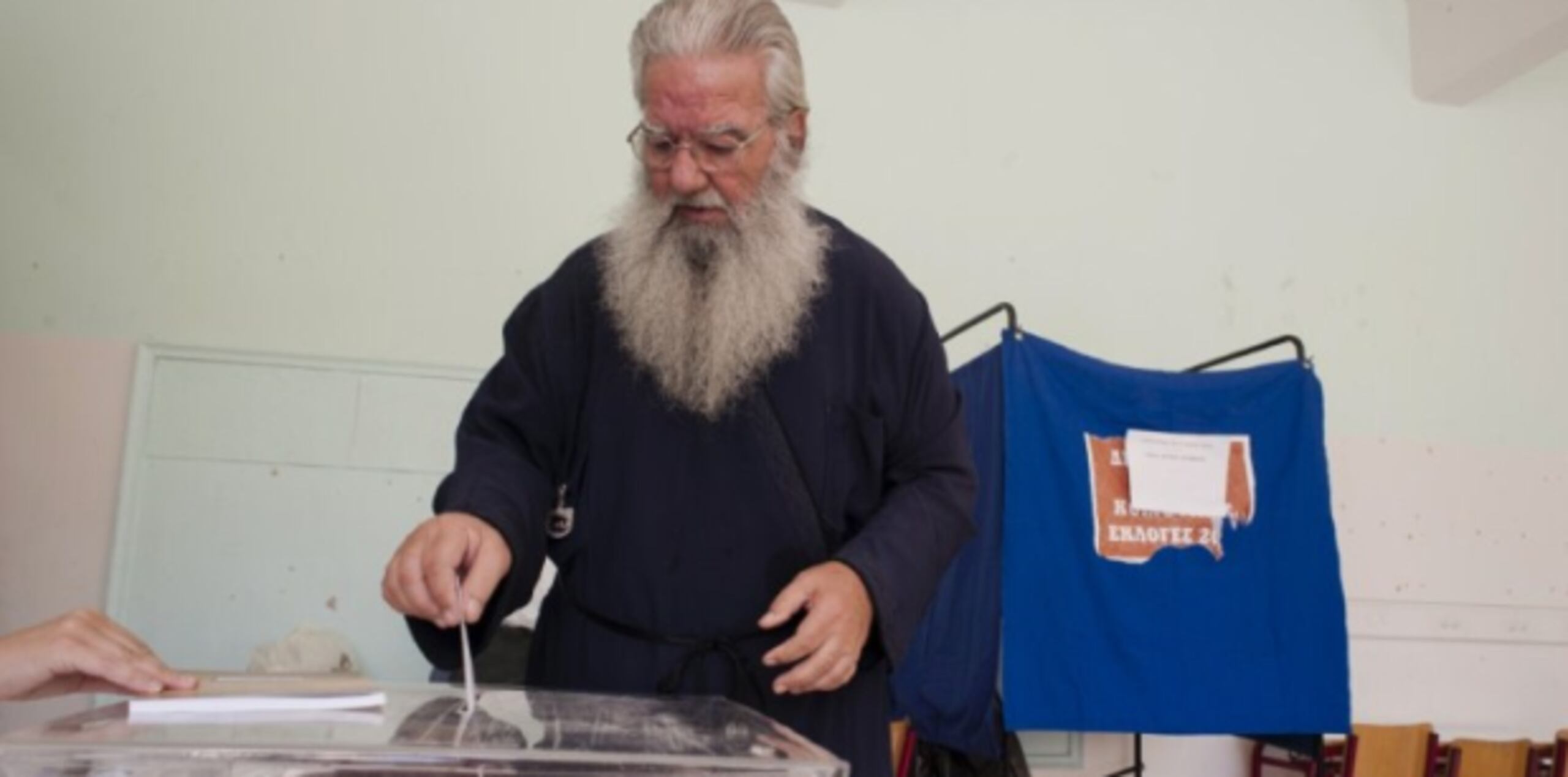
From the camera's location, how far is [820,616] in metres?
1.09

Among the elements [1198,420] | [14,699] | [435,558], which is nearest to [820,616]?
[435,558]

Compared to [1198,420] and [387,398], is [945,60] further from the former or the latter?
[387,398]

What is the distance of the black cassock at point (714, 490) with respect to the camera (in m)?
1.35

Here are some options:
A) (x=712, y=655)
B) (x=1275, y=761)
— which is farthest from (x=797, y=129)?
(x=1275, y=761)

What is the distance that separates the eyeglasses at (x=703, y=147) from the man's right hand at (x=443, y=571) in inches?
19.9

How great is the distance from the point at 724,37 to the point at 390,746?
0.95 metres

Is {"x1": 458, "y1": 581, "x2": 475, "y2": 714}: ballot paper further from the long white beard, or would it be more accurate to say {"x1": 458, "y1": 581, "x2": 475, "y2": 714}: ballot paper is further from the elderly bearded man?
the long white beard

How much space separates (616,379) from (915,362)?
1.12ft

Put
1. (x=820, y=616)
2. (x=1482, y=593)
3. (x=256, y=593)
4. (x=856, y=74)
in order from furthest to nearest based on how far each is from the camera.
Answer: (x=1482, y=593) < (x=856, y=74) < (x=256, y=593) < (x=820, y=616)

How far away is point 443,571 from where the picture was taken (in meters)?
1.12

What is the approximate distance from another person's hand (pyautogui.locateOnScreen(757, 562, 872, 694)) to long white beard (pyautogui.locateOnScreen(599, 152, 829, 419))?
1.22ft

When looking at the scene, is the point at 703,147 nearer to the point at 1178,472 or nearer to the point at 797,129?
the point at 797,129

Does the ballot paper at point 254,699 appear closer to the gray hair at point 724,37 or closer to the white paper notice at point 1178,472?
the gray hair at point 724,37

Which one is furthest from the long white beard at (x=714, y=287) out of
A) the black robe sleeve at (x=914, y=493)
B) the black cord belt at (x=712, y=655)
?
the black cord belt at (x=712, y=655)
